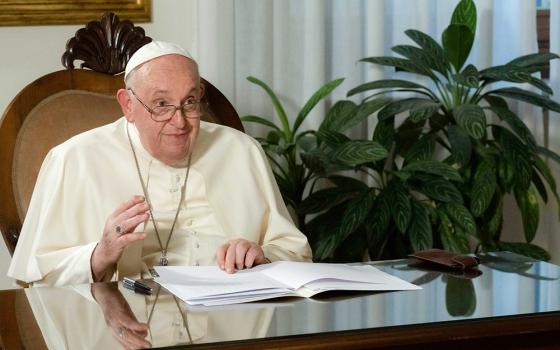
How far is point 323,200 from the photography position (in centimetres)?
378

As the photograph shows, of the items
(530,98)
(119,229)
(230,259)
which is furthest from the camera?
(530,98)

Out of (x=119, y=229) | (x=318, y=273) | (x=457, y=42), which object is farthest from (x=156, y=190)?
(x=457, y=42)

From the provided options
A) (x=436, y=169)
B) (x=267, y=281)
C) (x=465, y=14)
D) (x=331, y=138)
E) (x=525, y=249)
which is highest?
(x=465, y=14)

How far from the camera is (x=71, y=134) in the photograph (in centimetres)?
315

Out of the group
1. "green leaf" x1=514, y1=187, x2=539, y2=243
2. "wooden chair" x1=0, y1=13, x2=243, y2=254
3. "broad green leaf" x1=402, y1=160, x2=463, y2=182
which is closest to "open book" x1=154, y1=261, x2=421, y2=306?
"wooden chair" x1=0, y1=13, x2=243, y2=254

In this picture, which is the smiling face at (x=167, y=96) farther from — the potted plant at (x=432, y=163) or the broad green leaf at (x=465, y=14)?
the broad green leaf at (x=465, y=14)

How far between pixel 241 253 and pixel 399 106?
64.5 inches

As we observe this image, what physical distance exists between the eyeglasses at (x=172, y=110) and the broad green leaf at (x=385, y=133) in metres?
1.25

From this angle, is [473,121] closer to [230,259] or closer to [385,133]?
[385,133]

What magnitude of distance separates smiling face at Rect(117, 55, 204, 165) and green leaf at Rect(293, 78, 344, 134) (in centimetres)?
103

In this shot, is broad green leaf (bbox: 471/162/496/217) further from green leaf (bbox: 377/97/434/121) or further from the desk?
the desk

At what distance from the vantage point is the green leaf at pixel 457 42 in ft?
12.6

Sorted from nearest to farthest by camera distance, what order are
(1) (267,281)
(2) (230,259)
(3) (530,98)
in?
(1) (267,281) → (2) (230,259) → (3) (530,98)

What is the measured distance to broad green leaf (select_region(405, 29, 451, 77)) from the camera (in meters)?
3.88
